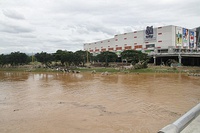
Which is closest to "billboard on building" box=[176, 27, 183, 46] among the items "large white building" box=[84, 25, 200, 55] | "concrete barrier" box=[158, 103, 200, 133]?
"large white building" box=[84, 25, 200, 55]

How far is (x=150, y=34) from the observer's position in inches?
2542

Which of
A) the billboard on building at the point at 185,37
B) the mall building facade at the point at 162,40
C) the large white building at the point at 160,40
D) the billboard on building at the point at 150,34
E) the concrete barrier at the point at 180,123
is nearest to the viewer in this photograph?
the concrete barrier at the point at 180,123

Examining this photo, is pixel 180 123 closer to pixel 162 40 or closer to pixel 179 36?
pixel 162 40

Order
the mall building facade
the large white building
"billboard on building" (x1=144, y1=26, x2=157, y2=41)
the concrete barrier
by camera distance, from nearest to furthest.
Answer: the concrete barrier
the mall building facade
the large white building
"billboard on building" (x1=144, y1=26, x2=157, y2=41)

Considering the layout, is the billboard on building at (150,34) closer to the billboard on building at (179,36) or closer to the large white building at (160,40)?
the large white building at (160,40)

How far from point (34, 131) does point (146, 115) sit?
21.1 ft

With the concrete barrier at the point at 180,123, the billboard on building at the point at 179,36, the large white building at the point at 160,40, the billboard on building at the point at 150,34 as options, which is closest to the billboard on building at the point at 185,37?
the large white building at the point at 160,40

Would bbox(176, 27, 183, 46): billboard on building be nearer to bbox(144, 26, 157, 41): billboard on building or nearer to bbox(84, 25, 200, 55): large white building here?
bbox(84, 25, 200, 55): large white building

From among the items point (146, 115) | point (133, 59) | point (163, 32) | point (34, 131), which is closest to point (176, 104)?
point (146, 115)

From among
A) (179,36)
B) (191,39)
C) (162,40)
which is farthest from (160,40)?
(191,39)

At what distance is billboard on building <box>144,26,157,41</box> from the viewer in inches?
2486

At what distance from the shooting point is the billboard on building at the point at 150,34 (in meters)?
63.1

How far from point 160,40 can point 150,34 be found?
16.2 ft

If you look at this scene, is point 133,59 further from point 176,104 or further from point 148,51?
point 176,104
